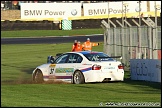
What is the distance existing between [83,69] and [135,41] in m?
6.25

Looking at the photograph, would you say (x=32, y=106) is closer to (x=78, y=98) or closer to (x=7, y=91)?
(x=78, y=98)

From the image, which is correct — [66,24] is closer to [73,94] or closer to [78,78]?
[78,78]

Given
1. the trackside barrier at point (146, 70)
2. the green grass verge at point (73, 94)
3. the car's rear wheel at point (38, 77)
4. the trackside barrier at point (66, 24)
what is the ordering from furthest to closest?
the trackside barrier at point (66, 24) → the car's rear wheel at point (38, 77) → the trackside barrier at point (146, 70) → the green grass verge at point (73, 94)

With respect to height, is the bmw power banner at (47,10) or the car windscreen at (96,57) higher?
the bmw power banner at (47,10)

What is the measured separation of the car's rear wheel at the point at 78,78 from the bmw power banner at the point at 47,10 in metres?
47.7

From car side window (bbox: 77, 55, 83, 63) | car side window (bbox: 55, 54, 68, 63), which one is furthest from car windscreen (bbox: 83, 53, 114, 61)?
car side window (bbox: 55, 54, 68, 63)

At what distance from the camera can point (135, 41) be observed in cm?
2617

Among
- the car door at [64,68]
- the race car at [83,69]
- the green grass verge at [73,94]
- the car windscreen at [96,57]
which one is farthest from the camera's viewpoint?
the car door at [64,68]

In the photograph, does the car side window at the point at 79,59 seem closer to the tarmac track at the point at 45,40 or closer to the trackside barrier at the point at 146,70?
the trackside barrier at the point at 146,70

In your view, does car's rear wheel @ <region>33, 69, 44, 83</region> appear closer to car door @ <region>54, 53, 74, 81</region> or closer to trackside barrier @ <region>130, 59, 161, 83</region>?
car door @ <region>54, 53, 74, 81</region>

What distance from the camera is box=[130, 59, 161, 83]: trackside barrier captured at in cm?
2044

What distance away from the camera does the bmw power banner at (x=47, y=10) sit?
68.1 metres

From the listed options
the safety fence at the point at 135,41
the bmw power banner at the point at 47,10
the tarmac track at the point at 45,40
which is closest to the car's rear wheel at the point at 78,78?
the safety fence at the point at 135,41

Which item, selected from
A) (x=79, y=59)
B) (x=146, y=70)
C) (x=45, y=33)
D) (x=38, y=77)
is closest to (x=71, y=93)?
(x=79, y=59)
